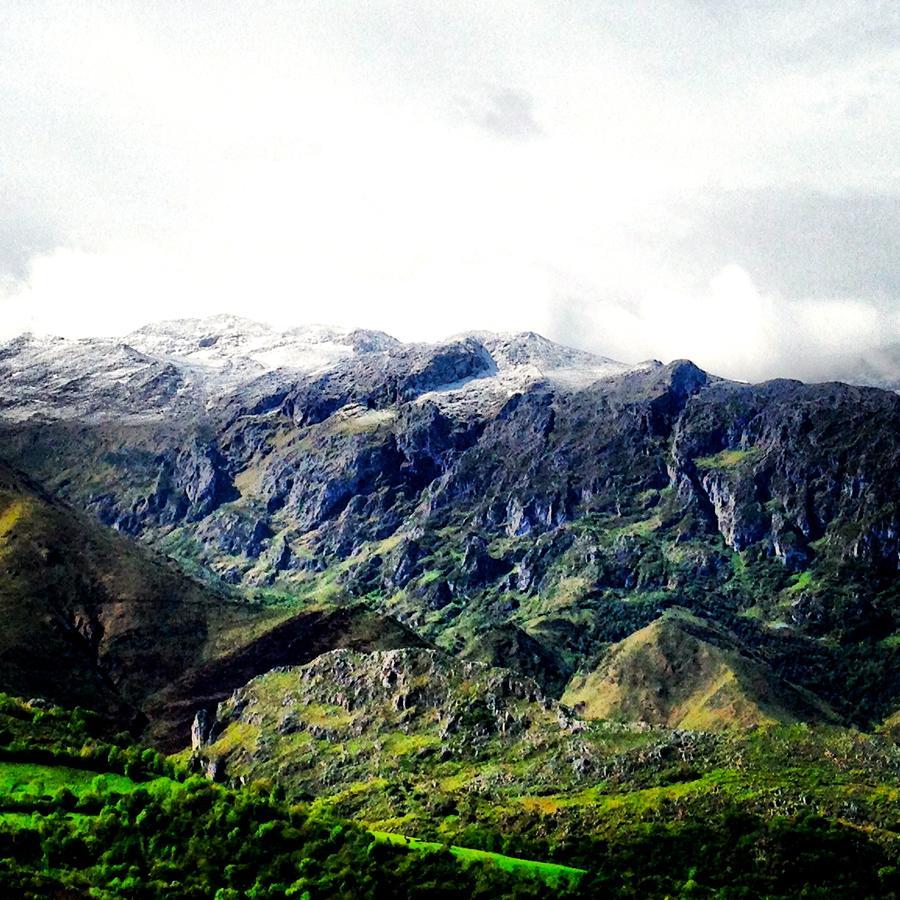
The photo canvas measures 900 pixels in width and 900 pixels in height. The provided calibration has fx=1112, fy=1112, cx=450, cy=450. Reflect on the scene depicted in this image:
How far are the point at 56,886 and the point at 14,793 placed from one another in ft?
162

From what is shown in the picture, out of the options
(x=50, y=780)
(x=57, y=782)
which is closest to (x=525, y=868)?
(x=57, y=782)

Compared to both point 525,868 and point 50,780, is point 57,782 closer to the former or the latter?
point 50,780

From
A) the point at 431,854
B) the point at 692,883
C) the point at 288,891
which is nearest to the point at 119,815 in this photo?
the point at 288,891

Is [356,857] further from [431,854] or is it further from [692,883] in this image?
[692,883]

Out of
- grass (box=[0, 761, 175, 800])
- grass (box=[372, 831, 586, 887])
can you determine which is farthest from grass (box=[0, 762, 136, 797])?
grass (box=[372, 831, 586, 887])

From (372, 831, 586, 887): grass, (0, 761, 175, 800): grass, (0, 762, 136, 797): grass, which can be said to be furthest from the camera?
(372, 831, 586, 887): grass

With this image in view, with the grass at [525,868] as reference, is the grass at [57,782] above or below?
above

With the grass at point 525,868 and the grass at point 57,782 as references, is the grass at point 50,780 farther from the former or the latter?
the grass at point 525,868

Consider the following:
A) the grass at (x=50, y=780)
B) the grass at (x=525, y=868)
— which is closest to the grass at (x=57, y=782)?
the grass at (x=50, y=780)

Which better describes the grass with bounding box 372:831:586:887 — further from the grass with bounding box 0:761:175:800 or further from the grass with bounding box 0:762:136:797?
the grass with bounding box 0:762:136:797

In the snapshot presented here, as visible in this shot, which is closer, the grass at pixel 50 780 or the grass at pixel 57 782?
the grass at pixel 57 782

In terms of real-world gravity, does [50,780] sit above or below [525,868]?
above

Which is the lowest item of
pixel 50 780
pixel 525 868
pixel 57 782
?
pixel 525 868

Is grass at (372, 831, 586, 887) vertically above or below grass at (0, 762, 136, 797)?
below
